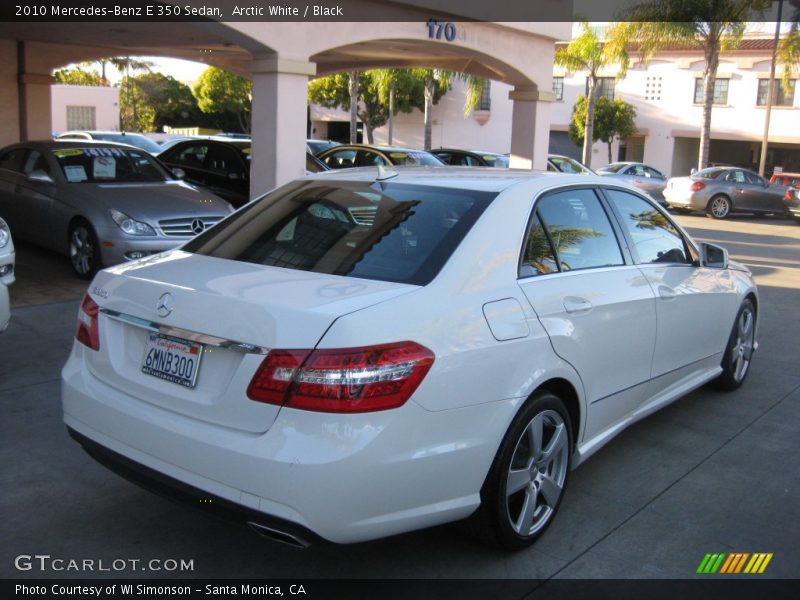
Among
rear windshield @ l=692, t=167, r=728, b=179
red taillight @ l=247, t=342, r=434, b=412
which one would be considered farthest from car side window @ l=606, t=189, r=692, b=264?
rear windshield @ l=692, t=167, r=728, b=179

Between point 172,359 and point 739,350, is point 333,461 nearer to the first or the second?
point 172,359

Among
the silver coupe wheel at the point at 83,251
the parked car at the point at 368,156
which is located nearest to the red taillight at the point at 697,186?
the parked car at the point at 368,156

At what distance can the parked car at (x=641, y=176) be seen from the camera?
82.7ft

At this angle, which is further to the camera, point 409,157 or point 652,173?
point 652,173

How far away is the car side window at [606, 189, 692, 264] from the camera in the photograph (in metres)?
4.86

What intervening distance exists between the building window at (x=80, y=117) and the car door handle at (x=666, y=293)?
47898 mm

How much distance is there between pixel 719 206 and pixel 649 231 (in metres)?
19.6

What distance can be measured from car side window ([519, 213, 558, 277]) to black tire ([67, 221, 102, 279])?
6.26 meters

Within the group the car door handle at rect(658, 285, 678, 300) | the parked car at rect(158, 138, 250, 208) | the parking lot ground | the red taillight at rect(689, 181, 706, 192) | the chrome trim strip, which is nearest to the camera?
the chrome trim strip

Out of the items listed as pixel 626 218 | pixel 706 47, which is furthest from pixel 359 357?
pixel 706 47

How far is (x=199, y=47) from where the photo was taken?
1512cm

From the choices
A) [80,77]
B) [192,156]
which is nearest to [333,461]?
[192,156]

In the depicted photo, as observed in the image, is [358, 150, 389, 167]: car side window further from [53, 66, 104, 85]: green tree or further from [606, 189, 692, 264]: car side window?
[53, 66, 104, 85]: green tree

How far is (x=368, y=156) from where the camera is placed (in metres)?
16.0
